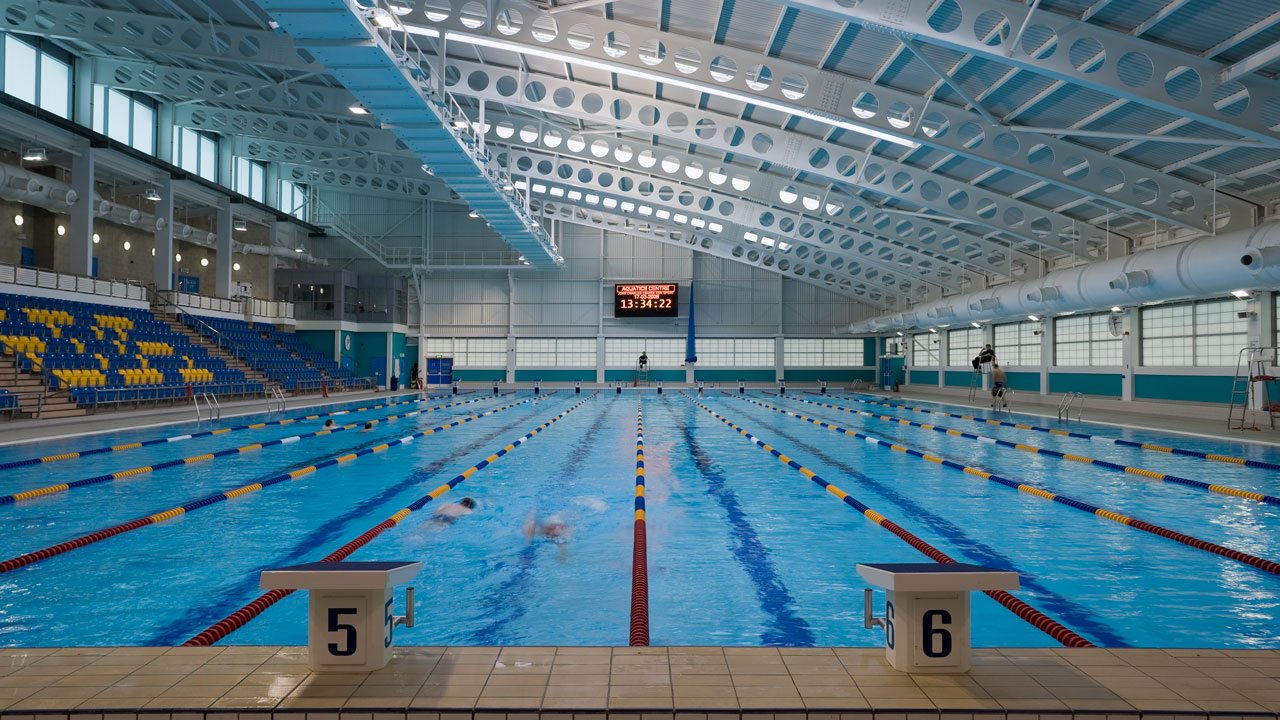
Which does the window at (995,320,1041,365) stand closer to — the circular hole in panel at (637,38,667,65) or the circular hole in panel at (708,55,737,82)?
the circular hole in panel at (708,55,737,82)

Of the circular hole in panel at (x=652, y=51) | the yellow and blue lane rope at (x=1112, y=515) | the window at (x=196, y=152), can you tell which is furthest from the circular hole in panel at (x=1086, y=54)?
the window at (x=196, y=152)

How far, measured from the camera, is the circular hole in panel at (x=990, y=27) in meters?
9.50

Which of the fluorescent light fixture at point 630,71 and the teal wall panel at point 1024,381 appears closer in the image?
the fluorescent light fixture at point 630,71

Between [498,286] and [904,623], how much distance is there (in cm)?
3475

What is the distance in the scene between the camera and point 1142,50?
9.65 metres

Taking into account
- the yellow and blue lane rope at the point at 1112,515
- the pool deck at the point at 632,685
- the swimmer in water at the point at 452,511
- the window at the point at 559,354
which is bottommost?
the swimmer in water at the point at 452,511

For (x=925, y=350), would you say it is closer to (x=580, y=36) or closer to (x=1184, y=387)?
(x=1184, y=387)

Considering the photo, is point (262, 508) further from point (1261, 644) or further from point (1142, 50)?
point (1142, 50)

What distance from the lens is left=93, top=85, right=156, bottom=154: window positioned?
21764 millimetres

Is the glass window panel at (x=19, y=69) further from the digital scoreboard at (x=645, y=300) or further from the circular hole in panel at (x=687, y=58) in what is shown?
the digital scoreboard at (x=645, y=300)

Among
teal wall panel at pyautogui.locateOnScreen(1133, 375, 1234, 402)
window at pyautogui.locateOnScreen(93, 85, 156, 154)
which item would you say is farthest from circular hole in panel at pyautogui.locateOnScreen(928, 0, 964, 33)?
window at pyautogui.locateOnScreen(93, 85, 156, 154)

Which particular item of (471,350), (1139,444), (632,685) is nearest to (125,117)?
(471,350)

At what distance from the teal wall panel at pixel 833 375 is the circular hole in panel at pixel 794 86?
24957 mm

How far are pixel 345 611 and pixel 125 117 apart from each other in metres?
26.7
